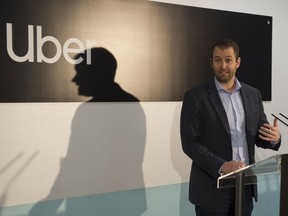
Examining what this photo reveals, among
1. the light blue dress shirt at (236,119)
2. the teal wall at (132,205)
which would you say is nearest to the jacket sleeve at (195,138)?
the light blue dress shirt at (236,119)

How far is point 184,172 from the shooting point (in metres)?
3.01

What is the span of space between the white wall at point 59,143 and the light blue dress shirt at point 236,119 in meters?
1.09

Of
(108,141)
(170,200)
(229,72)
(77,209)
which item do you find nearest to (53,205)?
(77,209)

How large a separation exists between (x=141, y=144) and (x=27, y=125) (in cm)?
90

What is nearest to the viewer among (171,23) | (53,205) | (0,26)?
(0,26)

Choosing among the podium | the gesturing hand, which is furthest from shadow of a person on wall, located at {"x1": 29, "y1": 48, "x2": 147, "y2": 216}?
the podium

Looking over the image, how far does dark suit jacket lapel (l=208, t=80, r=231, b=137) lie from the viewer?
1.70m

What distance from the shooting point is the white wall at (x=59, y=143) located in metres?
2.36

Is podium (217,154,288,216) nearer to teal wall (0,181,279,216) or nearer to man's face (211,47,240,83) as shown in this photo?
man's face (211,47,240,83)

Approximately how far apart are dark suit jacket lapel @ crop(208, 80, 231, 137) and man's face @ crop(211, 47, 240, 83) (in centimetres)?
7

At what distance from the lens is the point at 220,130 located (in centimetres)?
170

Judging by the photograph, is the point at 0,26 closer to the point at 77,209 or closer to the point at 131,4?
the point at 131,4

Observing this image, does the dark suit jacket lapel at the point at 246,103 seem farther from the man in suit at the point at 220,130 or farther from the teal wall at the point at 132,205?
the teal wall at the point at 132,205

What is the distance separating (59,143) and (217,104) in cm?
129
